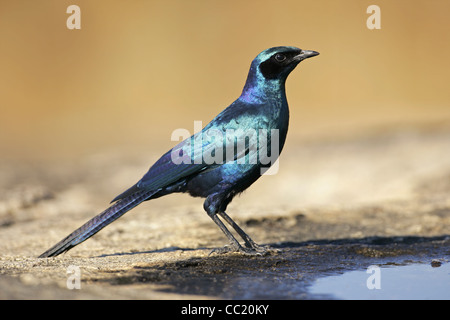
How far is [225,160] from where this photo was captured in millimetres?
5160

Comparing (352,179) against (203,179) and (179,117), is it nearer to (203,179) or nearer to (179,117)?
(203,179)

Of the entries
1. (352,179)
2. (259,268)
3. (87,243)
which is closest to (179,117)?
(352,179)

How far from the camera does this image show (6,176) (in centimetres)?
1100

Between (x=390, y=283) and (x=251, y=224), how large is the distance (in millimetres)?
3013

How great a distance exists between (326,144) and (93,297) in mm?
8817

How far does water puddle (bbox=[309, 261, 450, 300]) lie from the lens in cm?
414

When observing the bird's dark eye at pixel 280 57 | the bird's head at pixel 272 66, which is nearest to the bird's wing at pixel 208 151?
the bird's head at pixel 272 66

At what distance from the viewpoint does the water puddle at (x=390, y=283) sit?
13.6 feet

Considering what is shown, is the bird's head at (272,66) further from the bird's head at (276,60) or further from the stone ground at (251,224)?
the stone ground at (251,224)

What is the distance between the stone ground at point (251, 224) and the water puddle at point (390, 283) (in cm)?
13

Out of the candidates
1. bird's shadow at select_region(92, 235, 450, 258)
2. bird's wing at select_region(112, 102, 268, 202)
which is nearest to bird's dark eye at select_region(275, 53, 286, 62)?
bird's wing at select_region(112, 102, 268, 202)

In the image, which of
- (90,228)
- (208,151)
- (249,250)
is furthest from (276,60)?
(90,228)

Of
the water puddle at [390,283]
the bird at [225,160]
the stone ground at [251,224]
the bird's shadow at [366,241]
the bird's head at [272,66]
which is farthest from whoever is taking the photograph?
the bird's shadow at [366,241]

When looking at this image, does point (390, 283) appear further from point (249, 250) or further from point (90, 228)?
point (90, 228)
